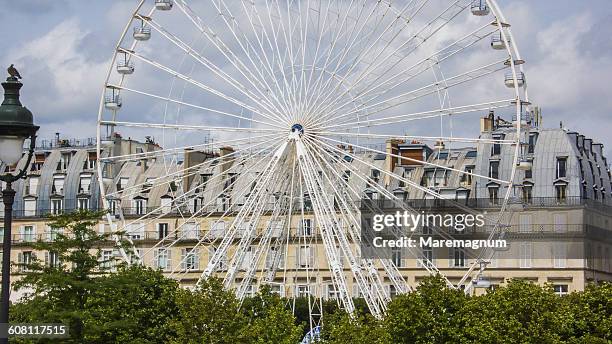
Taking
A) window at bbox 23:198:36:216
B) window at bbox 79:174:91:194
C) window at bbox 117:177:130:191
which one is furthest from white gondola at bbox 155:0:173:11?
window at bbox 23:198:36:216

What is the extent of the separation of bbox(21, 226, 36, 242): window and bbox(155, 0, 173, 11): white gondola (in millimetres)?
56142

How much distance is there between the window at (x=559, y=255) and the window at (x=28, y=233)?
42868mm

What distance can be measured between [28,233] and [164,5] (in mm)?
59354

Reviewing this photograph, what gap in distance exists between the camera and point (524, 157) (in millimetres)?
53906

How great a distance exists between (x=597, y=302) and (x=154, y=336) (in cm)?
1861

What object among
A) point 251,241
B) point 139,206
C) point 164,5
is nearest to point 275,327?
point 251,241

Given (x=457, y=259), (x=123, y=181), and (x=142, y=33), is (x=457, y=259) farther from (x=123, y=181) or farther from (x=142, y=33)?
(x=142, y=33)

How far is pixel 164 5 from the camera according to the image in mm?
57312

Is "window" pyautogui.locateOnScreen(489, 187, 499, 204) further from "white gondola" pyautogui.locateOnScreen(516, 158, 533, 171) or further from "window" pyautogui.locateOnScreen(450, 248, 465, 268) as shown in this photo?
"white gondola" pyautogui.locateOnScreen(516, 158, 533, 171)

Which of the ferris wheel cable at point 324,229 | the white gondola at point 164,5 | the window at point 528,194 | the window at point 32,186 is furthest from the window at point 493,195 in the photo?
the ferris wheel cable at point 324,229

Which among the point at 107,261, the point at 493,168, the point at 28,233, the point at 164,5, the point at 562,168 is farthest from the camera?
the point at 28,233

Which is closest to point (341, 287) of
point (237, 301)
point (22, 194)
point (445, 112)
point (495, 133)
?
point (237, 301)

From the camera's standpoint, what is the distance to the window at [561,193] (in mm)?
96688

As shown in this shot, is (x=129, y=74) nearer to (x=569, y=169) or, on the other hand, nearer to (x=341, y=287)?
(x=341, y=287)
